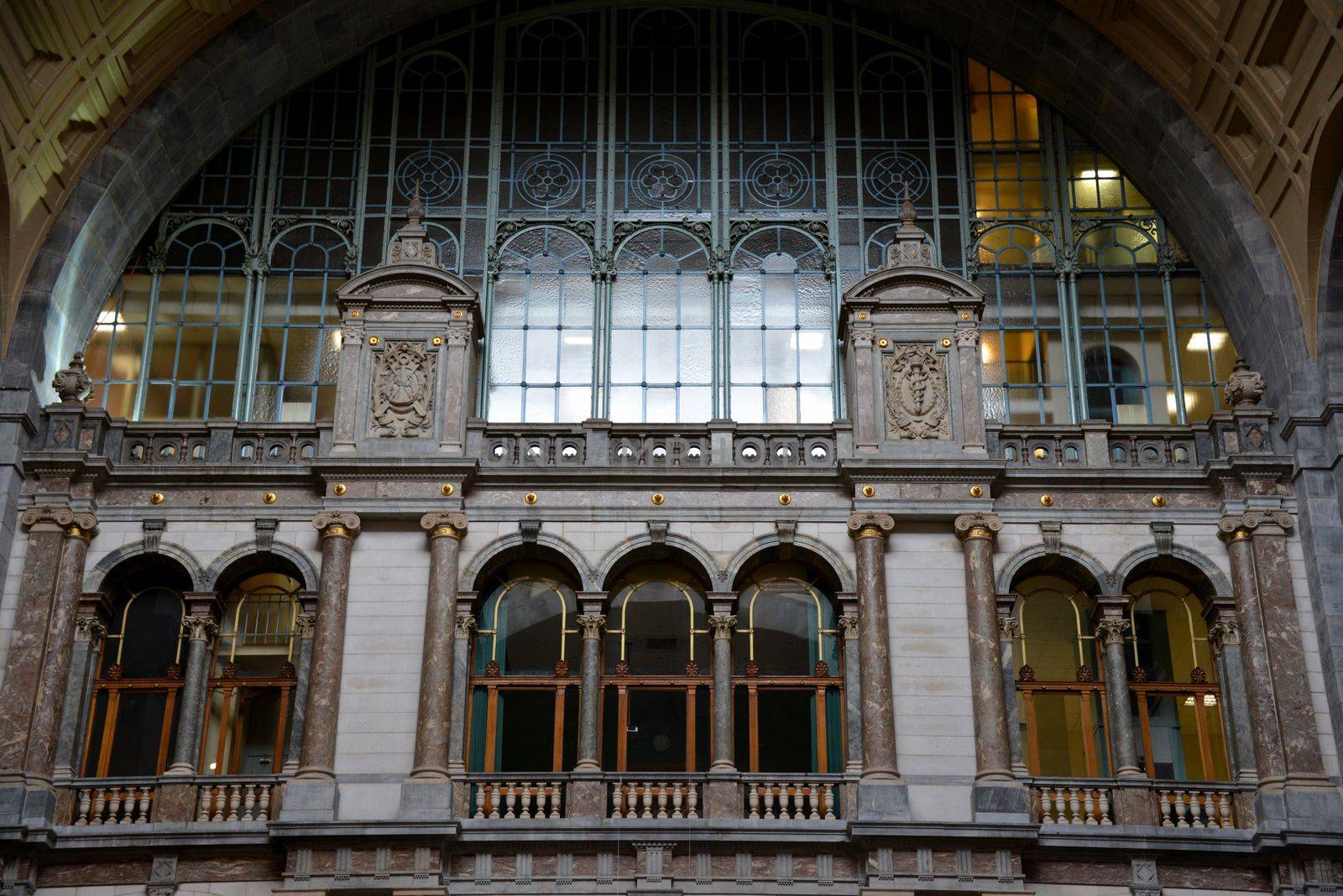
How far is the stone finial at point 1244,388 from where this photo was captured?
31.0 m

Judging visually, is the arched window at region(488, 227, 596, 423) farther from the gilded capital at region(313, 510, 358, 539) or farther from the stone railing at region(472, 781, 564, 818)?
the stone railing at region(472, 781, 564, 818)

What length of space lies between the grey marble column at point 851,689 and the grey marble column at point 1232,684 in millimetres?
5596

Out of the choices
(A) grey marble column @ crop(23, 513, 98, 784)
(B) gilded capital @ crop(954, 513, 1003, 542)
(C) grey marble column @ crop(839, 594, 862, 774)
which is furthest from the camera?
(B) gilded capital @ crop(954, 513, 1003, 542)

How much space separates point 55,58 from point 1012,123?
1655 centimetres

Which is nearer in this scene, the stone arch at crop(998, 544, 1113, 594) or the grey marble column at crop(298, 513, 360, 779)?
the grey marble column at crop(298, 513, 360, 779)

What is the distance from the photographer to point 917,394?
3094 centimetres

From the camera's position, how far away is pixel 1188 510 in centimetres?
3045

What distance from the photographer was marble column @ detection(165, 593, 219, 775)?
28.6m

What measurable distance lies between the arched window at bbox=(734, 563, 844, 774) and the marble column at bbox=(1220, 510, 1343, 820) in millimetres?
6178

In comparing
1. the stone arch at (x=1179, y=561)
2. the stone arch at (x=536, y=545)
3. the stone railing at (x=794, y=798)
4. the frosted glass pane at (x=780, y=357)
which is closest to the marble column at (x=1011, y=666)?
the stone arch at (x=1179, y=561)

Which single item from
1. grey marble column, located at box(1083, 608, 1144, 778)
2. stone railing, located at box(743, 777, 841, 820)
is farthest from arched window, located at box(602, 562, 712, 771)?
grey marble column, located at box(1083, 608, 1144, 778)

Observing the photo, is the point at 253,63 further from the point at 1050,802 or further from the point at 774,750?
the point at 1050,802

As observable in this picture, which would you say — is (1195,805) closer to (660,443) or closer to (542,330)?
(660,443)

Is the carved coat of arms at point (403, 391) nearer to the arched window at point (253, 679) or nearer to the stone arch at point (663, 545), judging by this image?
the arched window at point (253, 679)
